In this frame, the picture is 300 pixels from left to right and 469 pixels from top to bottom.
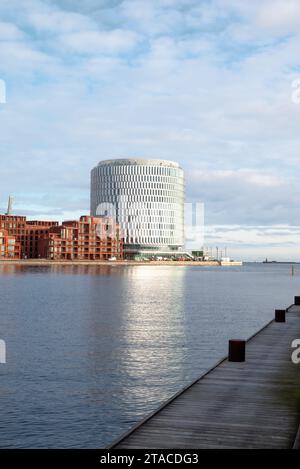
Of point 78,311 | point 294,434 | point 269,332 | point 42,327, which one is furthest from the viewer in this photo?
point 78,311

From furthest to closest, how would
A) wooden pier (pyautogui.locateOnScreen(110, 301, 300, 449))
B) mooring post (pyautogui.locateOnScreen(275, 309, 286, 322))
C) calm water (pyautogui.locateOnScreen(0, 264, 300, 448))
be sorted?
mooring post (pyautogui.locateOnScreen(275, 309, 286, 322)), calm water (pyautogui.locateOnScreen(0, 264, 300, 448)), wooden pier (pyautogui.locateOnScreen(110, 301, 300, 449))

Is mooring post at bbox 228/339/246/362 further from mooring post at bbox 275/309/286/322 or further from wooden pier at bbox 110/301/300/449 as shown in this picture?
mooring post at bbox 275/309/286/322

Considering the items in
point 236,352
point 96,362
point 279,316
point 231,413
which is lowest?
point 96,362

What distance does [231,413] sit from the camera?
774 inches

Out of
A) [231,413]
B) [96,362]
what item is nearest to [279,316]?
[96,362]

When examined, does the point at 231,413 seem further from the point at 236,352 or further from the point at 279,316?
the point at 279,316

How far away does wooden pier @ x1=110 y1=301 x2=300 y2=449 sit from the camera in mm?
16406

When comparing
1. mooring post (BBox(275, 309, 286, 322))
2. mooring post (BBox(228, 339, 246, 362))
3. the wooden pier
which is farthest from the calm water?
mooring post (BBox(275, 309, 286, 322))

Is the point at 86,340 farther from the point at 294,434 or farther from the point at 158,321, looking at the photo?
the point at 294,434

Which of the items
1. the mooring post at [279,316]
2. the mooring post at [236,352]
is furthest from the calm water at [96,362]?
the mooring post at [279,316]

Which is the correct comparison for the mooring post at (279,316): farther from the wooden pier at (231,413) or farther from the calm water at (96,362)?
the wooden pier at (231,413)

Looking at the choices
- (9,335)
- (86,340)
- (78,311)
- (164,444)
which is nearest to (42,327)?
(9,335)

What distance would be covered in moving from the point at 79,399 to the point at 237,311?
4705 centimetres

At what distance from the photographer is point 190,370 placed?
107ft
